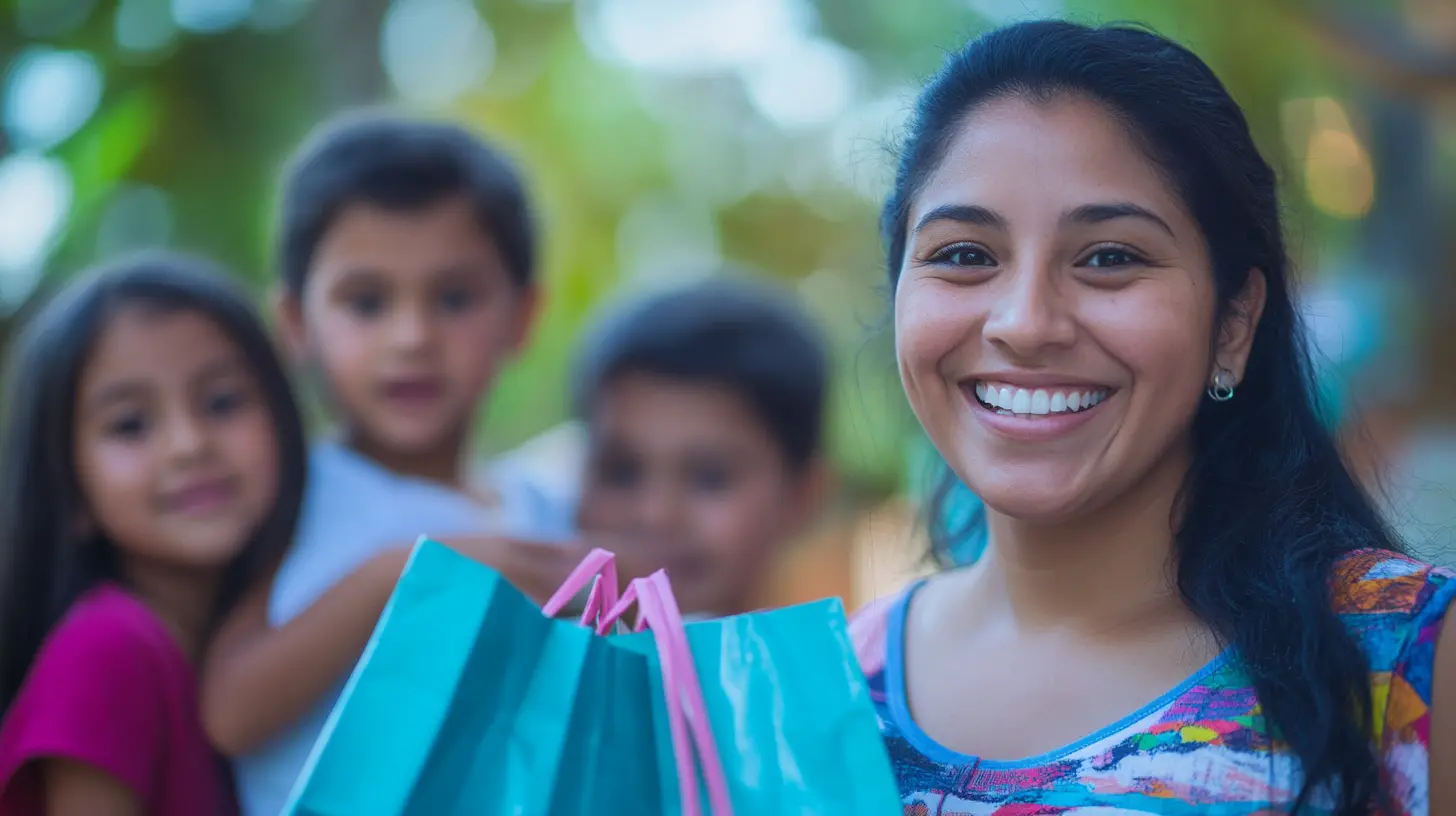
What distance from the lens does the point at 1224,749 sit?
1.47 metres

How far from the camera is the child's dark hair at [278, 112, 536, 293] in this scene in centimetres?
279

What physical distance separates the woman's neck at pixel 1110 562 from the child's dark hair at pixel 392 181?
1.57 meters

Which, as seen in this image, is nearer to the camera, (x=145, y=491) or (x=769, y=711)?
(x=769, y=711)

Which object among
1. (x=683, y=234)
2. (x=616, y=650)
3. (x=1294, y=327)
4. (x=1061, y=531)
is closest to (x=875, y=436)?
(x=1061, y=531)

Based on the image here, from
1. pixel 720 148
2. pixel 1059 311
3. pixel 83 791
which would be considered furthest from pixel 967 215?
pixel 720 148

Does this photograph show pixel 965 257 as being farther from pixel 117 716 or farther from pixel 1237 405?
pixel 117 716

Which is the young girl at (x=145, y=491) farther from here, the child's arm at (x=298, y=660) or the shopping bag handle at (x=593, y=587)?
the shopping bag handle at (x=593, y=587)

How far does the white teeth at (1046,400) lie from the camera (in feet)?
5.30

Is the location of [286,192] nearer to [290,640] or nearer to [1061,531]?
[290,640]

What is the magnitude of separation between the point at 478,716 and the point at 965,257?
2.67 ft

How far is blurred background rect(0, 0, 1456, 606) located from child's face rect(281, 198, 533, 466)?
817 millimetres

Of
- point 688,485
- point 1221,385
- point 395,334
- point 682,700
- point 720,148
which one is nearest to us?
point 682,700

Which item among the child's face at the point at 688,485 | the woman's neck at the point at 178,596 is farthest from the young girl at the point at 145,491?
the child's face at the point at 688,485

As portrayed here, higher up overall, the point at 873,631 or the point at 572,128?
the point at 572,128
